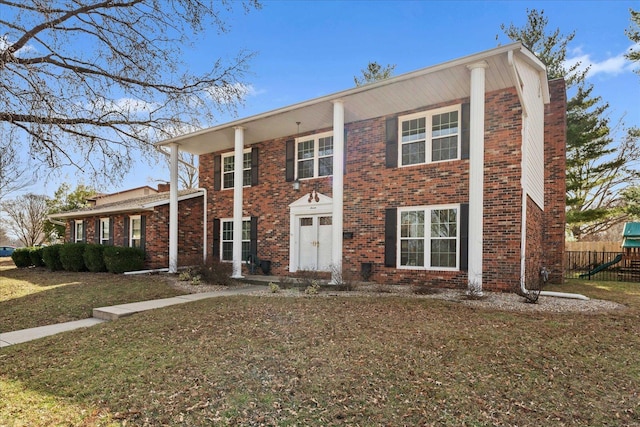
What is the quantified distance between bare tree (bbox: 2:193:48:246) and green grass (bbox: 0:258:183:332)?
24.6m

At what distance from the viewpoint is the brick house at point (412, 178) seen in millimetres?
8586

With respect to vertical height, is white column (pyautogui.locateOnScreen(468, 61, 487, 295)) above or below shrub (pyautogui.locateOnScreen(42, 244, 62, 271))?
above

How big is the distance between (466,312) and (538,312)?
1.35 metres

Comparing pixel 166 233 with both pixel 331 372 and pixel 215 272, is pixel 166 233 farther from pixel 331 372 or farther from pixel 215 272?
pixel 331 372

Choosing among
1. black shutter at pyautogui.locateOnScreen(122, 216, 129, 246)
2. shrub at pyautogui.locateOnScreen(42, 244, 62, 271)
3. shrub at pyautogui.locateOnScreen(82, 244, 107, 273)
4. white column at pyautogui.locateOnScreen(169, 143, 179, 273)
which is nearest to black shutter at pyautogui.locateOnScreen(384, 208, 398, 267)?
white column at pyautogui.locateOnScreen(169, 143, 179, 273)

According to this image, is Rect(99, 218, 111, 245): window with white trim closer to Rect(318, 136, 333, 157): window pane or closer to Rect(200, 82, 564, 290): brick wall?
Rect(200, 82, 564, 290): brick wall

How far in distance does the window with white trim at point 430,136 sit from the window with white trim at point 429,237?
142 centimetres

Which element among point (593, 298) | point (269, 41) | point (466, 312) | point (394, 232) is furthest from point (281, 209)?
point (593, 298)

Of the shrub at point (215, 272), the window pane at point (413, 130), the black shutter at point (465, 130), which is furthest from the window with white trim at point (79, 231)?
the black shutter at point (465, 130)

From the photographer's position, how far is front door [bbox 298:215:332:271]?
1199cm

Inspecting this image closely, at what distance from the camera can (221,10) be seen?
24.2ft

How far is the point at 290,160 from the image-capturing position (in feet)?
42.3

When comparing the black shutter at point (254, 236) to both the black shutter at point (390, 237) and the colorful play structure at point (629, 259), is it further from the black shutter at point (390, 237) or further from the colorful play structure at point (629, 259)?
the colorful play structure at point (629, 259)

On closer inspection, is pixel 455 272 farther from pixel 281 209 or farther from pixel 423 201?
pixel 281 209
